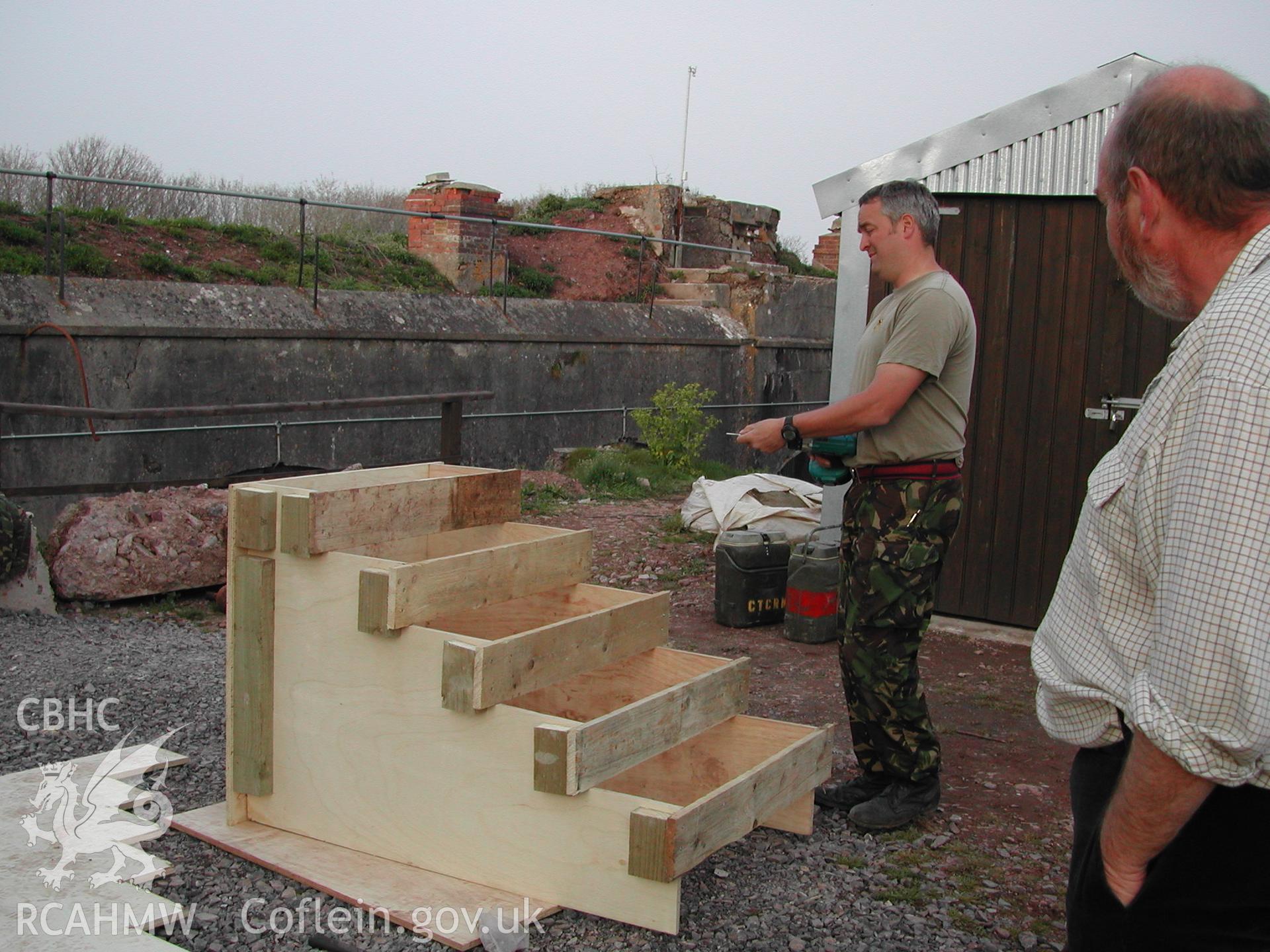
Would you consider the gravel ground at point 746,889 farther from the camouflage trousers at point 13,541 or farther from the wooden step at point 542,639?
the camouflage trousers at point 13,541

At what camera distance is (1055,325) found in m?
6.35

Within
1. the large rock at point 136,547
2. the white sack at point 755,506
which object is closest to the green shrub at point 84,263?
the large rock at point 136,547

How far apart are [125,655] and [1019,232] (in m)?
5.19

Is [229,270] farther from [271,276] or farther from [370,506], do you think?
[370,506]

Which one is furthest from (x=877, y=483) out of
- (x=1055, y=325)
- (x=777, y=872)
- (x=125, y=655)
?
(x=125, y=655)

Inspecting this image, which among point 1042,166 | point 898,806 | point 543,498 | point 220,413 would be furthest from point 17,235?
point 898,806

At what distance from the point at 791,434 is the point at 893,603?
630mm

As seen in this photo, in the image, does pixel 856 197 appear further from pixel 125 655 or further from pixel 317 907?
pixel 317 907

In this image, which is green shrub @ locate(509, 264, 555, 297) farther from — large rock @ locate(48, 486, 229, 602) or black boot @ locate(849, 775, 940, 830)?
black boot @ locate(849, 775, 940, 830)

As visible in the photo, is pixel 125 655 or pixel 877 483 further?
pixel 125 655

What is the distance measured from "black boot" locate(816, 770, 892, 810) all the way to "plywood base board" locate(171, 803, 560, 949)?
3.98 feet

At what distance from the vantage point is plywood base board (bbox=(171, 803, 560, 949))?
9.65ft

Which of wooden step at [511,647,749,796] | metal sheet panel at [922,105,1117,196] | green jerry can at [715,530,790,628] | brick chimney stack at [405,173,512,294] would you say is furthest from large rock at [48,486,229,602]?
brick chimney stack at [405,173,512,294]

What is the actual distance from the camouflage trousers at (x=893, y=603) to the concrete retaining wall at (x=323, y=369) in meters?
7.27
